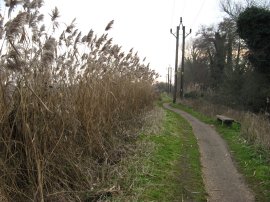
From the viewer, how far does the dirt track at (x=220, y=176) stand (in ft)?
19.7

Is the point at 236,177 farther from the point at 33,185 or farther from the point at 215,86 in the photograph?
the point at 215,86

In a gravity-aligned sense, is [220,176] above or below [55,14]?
below

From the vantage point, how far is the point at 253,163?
8.09 metres

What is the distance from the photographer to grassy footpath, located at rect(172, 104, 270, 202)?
639 cm

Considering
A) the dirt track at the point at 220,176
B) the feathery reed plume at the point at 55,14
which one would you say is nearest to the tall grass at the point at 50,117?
the feathery reed plume at the point at 55,14

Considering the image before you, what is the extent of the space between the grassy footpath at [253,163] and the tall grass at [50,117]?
2432mm

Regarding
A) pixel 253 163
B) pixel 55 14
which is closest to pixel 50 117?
pixel 55 14

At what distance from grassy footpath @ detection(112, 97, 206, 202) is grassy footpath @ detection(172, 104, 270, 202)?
0.88 meters

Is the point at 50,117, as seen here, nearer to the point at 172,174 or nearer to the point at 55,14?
the point at 55,14

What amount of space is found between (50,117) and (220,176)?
12.3 feet

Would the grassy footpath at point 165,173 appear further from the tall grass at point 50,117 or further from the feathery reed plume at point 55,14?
the feathery reed plume at point 55,14

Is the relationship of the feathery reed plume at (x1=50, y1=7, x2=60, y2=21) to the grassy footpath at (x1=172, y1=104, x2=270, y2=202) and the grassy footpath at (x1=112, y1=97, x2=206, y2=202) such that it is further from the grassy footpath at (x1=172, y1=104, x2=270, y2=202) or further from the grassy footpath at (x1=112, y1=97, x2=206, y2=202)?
the grassy footpath at (x1=172, y1=104, x2=270, y2=202)

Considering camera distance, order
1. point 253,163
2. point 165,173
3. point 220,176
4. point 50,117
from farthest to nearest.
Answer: point 253,163 → point 220,176 → point 165,173 → point 50,117

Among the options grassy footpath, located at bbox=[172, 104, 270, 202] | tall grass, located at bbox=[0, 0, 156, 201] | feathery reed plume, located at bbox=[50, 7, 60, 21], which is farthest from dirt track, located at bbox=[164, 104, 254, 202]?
feathery reed plume, located at bbox=[50, 7, 60, 21]
